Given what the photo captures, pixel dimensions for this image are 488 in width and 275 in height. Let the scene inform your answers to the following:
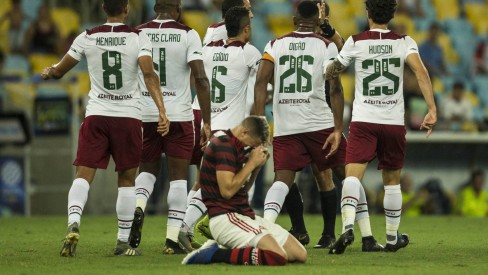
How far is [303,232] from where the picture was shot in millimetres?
12812

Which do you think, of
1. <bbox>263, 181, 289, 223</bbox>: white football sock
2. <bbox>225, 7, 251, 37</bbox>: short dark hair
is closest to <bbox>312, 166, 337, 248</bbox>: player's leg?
<bbox>263, 181, 289, 223</bbox>: white football sock

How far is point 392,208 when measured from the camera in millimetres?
11555

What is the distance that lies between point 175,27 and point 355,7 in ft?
48.5

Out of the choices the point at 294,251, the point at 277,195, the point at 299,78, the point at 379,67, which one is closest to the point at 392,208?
the point at 277,195

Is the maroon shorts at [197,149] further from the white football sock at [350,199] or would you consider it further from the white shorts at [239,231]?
the white shorts at [239,231]

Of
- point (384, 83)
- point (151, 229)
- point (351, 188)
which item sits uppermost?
point (384, 83)

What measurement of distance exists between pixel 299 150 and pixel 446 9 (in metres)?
15.8

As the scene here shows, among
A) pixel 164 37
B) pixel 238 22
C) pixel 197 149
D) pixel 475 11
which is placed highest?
pixel 475 11

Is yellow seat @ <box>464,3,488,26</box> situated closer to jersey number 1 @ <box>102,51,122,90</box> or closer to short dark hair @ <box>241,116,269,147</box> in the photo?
jersey number 1 @ <box>102,51,122,90</box>

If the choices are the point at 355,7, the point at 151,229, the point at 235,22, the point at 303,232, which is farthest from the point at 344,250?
the point at 355,7

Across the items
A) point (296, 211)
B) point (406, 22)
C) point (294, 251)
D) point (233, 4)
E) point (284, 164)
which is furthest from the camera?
point (406, 22)

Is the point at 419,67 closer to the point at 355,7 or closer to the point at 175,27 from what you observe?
the point at 175,27

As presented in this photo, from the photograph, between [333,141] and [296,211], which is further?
[296,211]

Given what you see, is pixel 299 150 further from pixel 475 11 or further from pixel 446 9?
pixel 475 11
